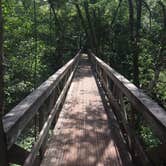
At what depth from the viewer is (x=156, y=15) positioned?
30094 mm

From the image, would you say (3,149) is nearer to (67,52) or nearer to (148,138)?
(148,138)

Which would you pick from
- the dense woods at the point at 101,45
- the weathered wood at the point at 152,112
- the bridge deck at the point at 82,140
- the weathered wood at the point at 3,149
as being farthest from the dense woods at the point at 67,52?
the weathered wood at the point at 152,112

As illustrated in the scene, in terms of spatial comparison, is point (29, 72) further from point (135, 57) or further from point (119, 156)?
point (119, 156)

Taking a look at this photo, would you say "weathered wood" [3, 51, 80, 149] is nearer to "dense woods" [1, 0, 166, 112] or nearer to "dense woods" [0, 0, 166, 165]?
"dense woods" [0, 0, 166, 165]

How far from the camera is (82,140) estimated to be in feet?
14.9

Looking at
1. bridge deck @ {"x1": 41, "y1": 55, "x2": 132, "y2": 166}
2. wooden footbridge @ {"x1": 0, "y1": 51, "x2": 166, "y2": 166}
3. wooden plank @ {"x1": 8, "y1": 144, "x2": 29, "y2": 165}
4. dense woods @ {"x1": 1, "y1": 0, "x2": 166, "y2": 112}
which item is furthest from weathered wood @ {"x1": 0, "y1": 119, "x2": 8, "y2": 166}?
dense woods @ {"x1": 1, "y1": 0, "x2": 166, "y2": 112}

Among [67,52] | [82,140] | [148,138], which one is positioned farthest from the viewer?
[67,52]

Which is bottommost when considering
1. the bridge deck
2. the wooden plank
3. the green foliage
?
the green foliage

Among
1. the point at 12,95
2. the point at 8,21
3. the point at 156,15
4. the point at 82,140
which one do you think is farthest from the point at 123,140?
the point at 156,15

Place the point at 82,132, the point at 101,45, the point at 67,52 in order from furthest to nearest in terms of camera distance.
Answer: the point at 67,52
the point at 101,45
the point at 82,132

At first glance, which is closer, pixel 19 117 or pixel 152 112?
pixel 19 117

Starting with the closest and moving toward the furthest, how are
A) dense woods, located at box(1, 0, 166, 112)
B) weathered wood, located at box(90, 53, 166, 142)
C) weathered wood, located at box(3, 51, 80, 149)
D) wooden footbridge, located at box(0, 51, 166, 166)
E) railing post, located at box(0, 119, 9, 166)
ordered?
railing post, located at box(0, 119, 9, 166), weathered wood, located at box(3, 51, 80, 149), weathered wood, located at box(90, 53, 166, 142), wooden footbridge, located at box(0, 51, 166, 166), dense woods, located at box(1, 0, 166, 112)

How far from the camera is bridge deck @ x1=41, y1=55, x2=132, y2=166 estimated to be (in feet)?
12.4

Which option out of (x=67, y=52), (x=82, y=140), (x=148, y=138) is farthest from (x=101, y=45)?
(x=82, y=140)
